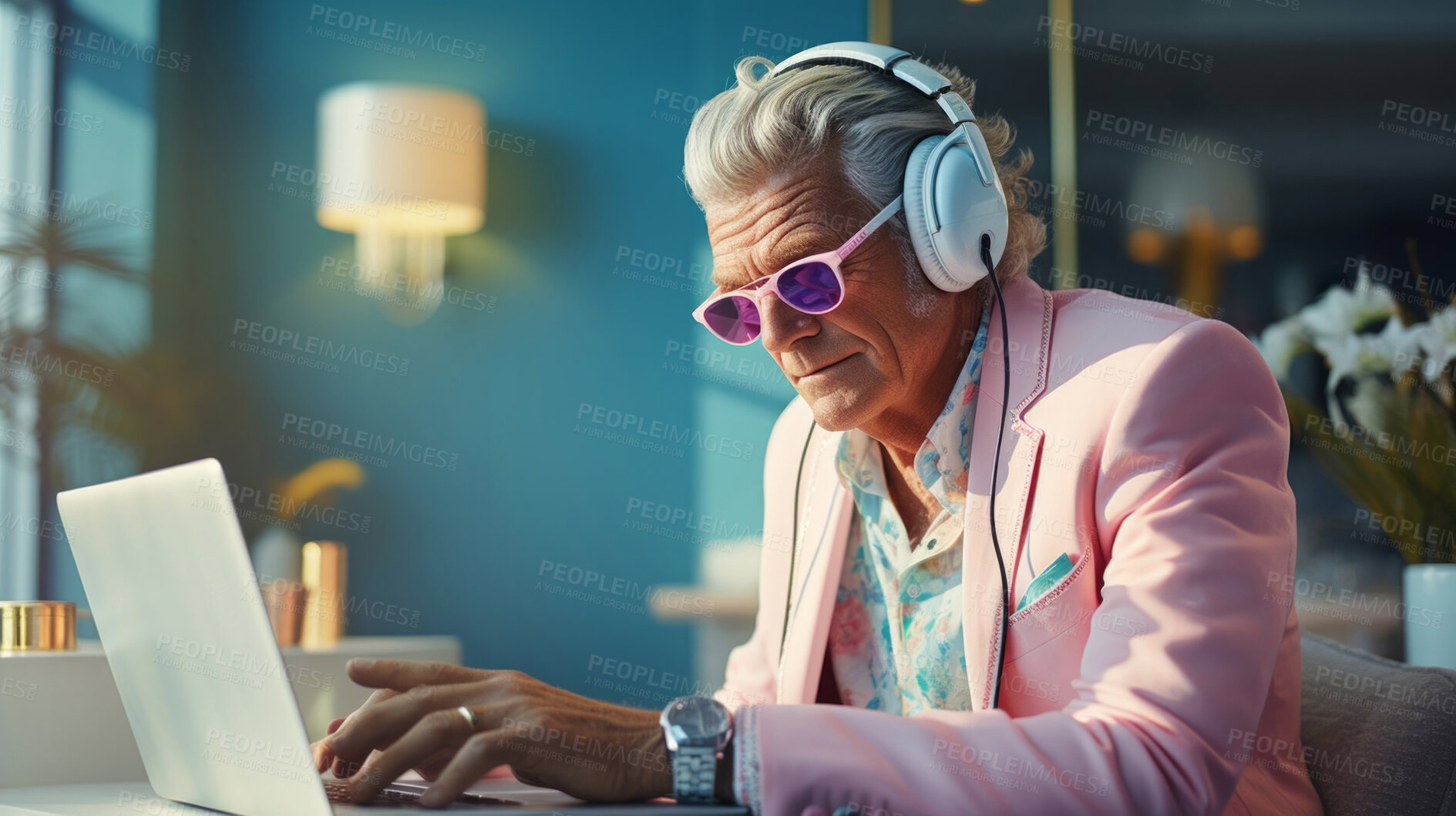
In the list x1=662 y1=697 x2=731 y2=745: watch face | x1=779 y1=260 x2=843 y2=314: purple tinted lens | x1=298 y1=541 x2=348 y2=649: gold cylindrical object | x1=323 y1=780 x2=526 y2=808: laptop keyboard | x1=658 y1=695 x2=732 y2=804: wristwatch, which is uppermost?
x1=779 y1=260 x2=843 y2=314: purple tinted lens

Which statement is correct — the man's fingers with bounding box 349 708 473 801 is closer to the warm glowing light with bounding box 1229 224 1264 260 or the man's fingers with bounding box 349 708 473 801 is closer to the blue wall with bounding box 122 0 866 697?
the warm glowing light with bounding box 1229 224 1264 260

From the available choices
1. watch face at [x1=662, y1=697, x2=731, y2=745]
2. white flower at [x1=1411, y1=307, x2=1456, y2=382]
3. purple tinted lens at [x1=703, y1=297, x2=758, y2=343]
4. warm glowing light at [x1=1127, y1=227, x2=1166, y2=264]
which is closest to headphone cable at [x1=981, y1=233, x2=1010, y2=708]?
purple tinted lens at [x1=703, y1=297, x2=758, y2=343]

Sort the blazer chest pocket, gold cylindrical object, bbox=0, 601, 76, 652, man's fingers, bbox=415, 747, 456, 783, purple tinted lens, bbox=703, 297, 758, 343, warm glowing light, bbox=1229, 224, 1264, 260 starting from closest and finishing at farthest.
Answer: man's fingers, bbox=415, 747, 456, 783 < the blazer chest pocket < purple tinted lens, bbox=703, 297, 758, 343 < gold cylindrical object, bbox=0, 601, 76, 652 < warm glowing light, bbox=1229, 224, 1264, 260

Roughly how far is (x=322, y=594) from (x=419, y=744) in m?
1.86

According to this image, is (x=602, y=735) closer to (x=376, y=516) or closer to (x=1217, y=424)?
(x=1217, y=424)

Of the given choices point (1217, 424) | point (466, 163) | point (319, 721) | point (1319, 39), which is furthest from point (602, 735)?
point (466, 163)

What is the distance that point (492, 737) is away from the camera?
0.87 m

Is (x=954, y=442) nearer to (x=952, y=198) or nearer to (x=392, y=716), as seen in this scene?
(x=952, y=198)

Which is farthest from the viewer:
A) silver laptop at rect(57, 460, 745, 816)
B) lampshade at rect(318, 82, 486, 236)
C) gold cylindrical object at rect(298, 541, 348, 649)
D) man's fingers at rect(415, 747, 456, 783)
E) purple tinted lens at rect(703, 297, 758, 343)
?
lampshade at rect(318, 82, 486, 236)

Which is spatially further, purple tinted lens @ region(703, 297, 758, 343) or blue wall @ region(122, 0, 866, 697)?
blue wall @ region(122, 0, 866, 697)

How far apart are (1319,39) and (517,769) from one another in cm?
261

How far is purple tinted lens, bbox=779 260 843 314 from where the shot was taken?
1408 mm

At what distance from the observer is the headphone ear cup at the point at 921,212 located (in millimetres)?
1395

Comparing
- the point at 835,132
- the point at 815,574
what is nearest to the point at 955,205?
the point at 835,132
